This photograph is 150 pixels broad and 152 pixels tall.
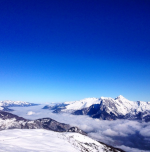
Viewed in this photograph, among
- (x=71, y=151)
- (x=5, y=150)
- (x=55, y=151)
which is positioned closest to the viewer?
(x=5, y=150)

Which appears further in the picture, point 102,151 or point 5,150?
point 102,151

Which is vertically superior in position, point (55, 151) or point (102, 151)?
point (55, 151)

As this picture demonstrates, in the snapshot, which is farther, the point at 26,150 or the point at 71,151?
the point at 71,151

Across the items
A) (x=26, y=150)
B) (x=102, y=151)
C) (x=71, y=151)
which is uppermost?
(x=26, y=150)

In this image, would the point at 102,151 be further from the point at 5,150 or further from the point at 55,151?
the point at 5,150

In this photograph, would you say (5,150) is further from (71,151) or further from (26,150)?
(71,151)

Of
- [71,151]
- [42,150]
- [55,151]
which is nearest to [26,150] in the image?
[42,150]

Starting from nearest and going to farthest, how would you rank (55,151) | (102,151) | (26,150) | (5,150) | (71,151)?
(5,150), (26,150), (55,151), (71,151), (102,151)

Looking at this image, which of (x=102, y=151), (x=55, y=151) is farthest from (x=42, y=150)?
(x=102, y=151)

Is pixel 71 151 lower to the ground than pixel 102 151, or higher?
higher
